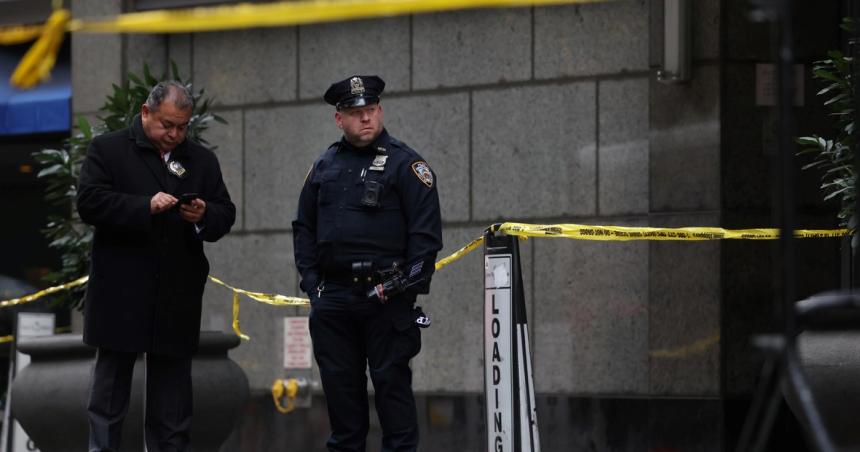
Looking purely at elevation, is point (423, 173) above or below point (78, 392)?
above

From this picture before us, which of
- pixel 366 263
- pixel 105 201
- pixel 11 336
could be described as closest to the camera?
pixel 366 263

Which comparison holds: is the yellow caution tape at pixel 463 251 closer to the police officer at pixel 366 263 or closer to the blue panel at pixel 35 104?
the police officer at pixel 366 263

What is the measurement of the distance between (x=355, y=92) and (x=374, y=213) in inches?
22.5

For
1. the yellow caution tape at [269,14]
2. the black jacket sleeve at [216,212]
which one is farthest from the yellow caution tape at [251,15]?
the black jacket sleeve at [216,212]

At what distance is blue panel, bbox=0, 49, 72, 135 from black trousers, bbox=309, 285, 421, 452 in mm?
6421

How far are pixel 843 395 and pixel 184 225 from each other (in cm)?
313

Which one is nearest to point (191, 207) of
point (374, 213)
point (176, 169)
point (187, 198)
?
point (187, 198)

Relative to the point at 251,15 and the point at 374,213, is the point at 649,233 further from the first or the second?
the point at 251,15

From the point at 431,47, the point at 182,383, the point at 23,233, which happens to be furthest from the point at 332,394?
the point at 23,233

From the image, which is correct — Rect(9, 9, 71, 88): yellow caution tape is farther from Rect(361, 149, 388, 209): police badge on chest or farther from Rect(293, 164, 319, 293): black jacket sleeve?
Rect(361, 149, 388, 209): police badge on chest

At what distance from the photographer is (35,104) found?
13.5 m

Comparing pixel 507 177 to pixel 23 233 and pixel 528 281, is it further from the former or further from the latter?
pixel 23 233

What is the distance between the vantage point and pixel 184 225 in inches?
301

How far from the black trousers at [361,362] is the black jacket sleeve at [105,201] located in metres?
0.88
